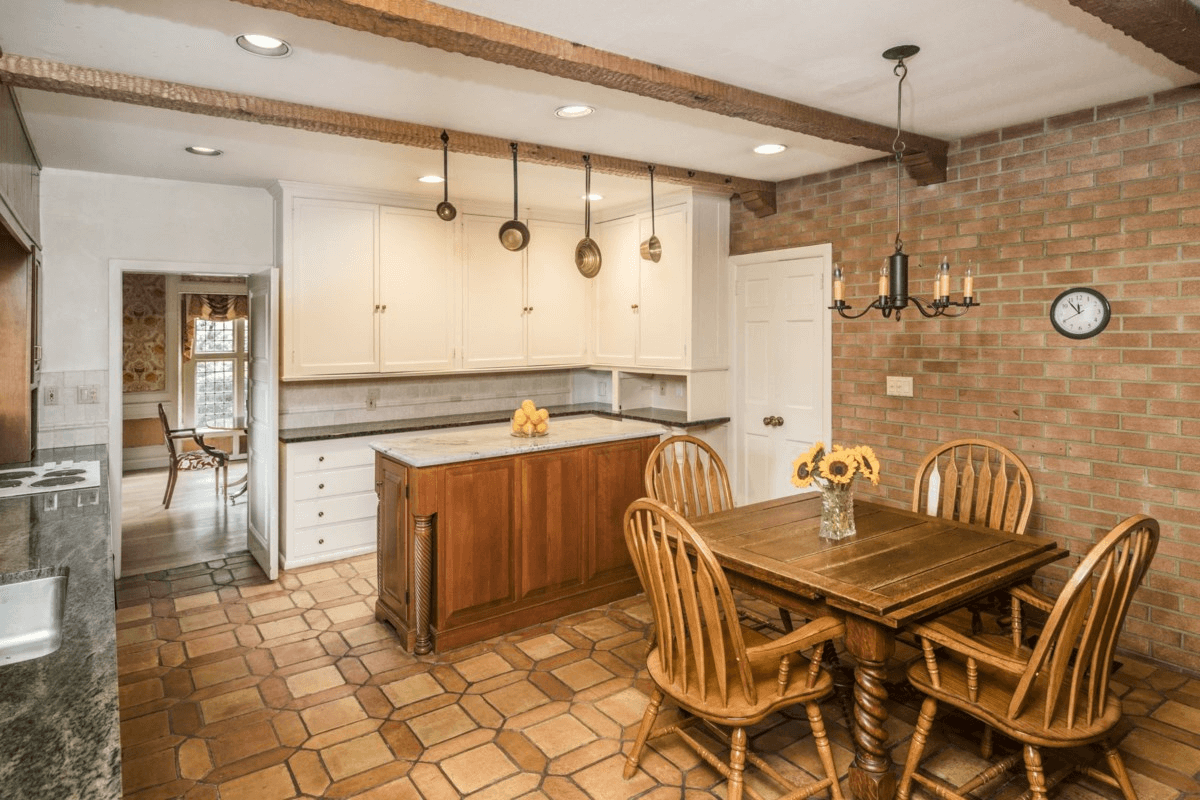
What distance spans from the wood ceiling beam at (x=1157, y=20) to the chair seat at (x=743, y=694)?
2.00 m

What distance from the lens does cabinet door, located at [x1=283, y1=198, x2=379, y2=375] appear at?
4.40m

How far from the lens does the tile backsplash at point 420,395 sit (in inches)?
188

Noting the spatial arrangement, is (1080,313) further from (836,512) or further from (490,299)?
(490,299)

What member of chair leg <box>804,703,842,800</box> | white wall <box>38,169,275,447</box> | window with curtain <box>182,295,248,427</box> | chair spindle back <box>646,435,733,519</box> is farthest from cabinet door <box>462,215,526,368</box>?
window with curtain <box>182,295,248,427</box>

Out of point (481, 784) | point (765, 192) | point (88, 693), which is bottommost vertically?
point (481, 784)

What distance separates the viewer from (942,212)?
3658 millimetres

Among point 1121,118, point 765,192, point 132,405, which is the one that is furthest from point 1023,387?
point 132,405

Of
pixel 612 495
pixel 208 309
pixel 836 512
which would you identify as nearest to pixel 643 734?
pixel 836 512

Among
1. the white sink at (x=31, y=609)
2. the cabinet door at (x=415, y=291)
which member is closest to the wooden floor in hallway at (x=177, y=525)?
the cabinet door at (x=415, y=291)

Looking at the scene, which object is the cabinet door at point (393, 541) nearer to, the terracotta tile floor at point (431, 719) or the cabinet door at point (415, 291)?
the terracotta tile floor at point (431, 719)

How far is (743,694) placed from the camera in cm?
198

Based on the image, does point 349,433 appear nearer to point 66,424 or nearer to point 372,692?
point 66,424

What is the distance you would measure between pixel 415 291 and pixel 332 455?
1.26m

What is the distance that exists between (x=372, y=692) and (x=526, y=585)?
2.84 feet
